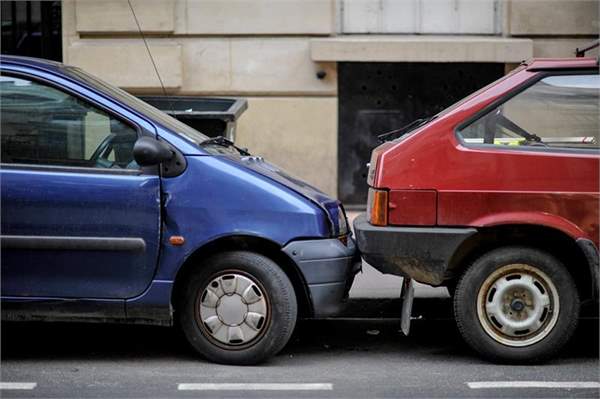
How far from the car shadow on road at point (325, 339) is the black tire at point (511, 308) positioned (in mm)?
305

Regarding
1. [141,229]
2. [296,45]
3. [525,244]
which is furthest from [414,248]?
[296,45]

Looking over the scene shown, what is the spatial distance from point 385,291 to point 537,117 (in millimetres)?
1878

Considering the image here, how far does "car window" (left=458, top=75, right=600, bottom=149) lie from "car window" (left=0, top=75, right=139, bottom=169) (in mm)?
1990

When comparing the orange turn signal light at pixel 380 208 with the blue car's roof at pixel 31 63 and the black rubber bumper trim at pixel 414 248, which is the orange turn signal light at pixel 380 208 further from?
the blue car's roof at pixel 31 63

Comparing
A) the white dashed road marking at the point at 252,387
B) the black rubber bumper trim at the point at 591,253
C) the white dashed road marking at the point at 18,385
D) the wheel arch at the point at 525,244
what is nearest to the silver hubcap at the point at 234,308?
the white dashed road marking at the point at 252,387

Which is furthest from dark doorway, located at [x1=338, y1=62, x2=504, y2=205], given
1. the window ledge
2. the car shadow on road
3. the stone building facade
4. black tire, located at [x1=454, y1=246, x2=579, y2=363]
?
black tire, located at [x1=454, y1=246, x2=579, y2=363]

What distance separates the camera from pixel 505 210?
5.88 meters

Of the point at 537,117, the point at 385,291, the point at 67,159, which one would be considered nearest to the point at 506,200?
the point at 537,117

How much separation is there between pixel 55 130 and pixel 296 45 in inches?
242

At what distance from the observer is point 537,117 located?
612cm

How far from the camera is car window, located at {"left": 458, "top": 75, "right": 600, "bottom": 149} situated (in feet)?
19.9

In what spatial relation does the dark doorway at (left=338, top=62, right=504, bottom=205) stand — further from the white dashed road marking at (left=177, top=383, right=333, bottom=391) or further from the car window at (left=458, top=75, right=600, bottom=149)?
the white dashed road marking at (left=177, top=383, right=333, bottom=391)

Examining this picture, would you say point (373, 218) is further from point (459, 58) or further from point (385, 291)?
point (459, 58)

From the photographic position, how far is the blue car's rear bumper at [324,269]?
19.4 ft
